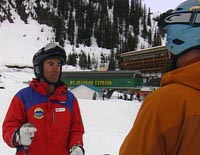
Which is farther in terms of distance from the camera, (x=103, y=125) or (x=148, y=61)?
(x=148, y=61)

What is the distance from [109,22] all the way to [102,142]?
81847mm

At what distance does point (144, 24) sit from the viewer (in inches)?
3858

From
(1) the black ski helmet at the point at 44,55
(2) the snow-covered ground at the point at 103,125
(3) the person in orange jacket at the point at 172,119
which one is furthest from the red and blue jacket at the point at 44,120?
(2) the snow-covered ground at the point at 103,125

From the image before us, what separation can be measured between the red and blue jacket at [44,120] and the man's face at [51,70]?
0.09 metres

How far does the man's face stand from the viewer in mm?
3176

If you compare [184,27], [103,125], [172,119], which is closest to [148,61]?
[103,125]

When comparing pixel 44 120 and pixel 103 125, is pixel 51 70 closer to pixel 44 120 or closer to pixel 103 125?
pixel 44 120

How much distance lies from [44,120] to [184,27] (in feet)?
5.98

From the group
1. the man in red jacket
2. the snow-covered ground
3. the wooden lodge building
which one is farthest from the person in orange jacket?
the wooden lodge building

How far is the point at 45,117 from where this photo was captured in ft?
9.86

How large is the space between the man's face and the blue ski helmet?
5.86 feet

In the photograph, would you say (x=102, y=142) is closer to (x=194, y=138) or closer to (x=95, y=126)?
(x=95, y=126)

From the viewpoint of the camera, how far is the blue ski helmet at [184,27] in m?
1.42

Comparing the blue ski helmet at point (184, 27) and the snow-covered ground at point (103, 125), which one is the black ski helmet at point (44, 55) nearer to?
the blue ski helmet at point (184, 27)
